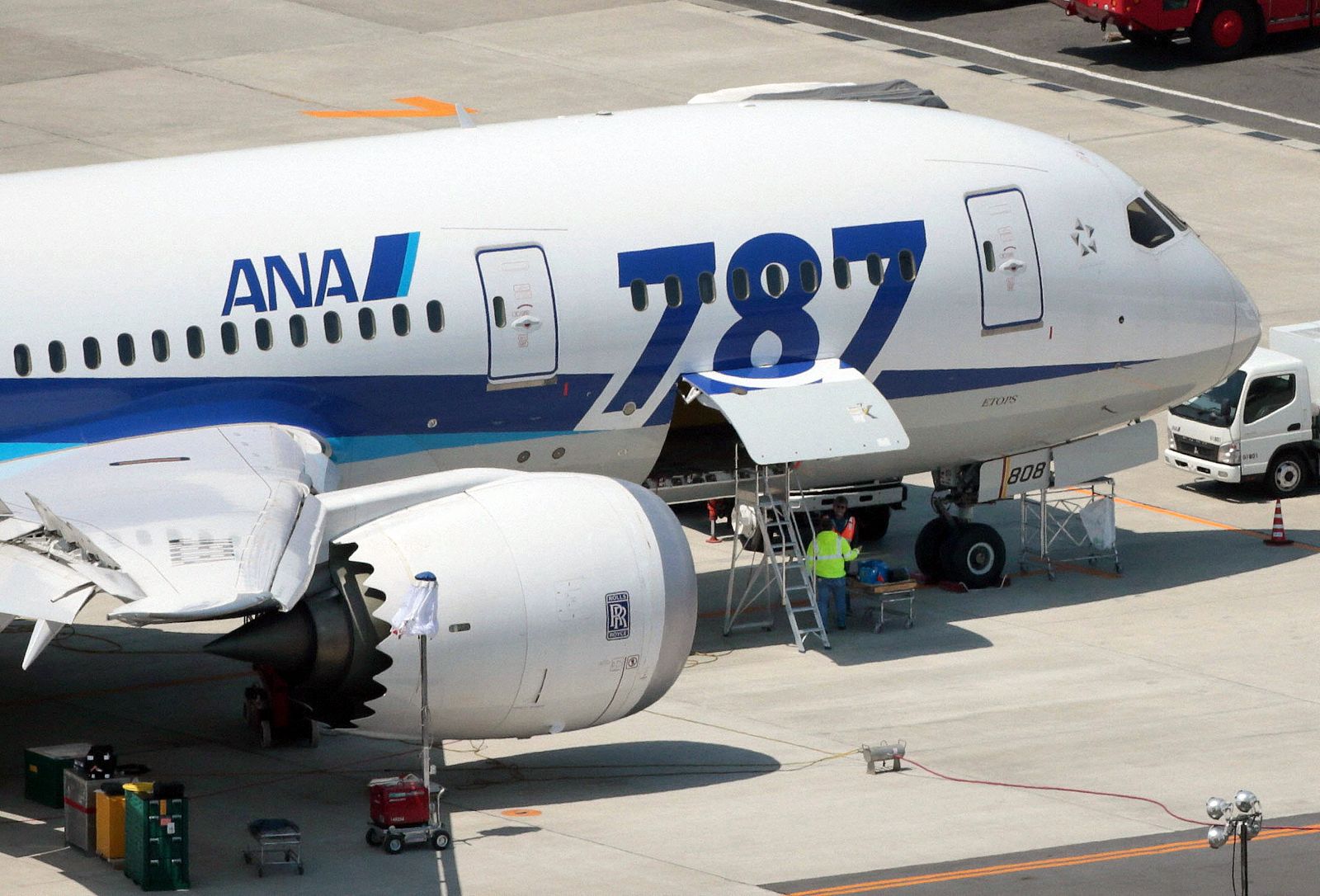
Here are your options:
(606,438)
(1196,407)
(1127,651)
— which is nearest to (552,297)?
(606,438)

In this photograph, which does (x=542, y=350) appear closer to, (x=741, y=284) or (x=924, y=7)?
(x=741, y=284)

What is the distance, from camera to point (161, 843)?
24.5m

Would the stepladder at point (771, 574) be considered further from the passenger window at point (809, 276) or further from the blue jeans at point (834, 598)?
the passenger window at point (809, 276)

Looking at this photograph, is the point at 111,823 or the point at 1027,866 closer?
the point at 1027,866

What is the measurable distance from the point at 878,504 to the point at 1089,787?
10016 mm

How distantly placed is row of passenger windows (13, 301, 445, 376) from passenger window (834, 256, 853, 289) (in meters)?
5.51

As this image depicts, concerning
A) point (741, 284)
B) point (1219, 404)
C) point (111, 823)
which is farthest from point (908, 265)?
point (111, 823)

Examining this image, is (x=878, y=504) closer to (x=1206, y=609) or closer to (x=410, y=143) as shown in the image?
(x=1206, y=609)

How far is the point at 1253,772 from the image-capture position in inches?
1097

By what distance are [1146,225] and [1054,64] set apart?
30805 millimetres

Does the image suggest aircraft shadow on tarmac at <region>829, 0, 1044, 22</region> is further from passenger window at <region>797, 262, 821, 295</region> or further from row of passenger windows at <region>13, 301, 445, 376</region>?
row of passenger windows at <region>13, 301, 445, 376</region>

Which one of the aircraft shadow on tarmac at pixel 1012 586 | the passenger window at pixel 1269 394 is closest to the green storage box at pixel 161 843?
the aircraft shadow on tarmac at pixel 1012 586

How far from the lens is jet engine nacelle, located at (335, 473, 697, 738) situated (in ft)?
86.4

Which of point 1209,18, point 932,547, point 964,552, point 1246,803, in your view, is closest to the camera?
point 1246,803
